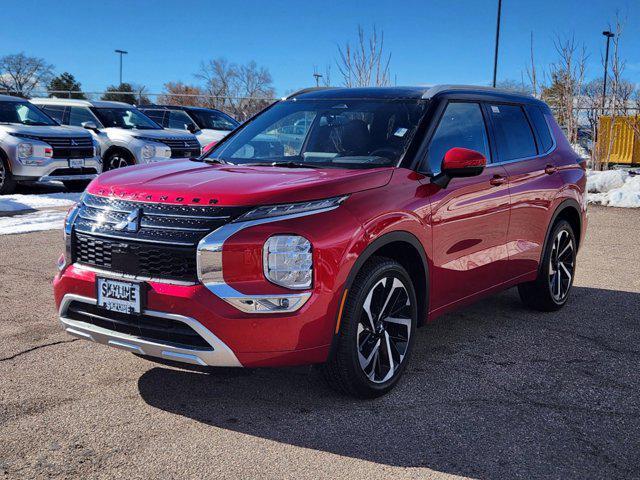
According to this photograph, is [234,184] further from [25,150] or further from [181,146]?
[181,146]

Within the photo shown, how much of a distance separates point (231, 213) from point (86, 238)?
0.89 metres

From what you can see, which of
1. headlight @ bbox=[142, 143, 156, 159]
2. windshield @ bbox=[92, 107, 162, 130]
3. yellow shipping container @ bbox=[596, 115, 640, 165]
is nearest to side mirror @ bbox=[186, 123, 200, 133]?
windshield @ bbox=[92, 107, 162, 130]

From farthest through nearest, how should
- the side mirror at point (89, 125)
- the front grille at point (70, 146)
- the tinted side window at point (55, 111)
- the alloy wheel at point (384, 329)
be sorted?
the tinted side window at point (55, 111)
the side mirror at point (89, 125)
the front grille at point (70, 146)
the alloy wheel at point (384, 329)

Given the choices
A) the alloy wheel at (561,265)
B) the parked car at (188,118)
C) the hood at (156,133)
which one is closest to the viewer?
the alloy wheel at (561,265)

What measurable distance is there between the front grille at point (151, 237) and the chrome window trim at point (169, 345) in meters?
0.20

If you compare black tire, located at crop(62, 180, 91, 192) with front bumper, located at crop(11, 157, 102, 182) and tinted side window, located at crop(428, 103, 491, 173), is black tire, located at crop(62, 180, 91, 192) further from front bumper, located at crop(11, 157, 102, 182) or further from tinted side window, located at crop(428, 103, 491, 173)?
tinted side window, located at crop(428, 103, 491, 173)

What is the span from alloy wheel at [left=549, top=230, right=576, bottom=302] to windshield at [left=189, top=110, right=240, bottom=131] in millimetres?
12967

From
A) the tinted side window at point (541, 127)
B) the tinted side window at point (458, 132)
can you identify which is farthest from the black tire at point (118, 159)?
the tinted side window at point (458, 132)

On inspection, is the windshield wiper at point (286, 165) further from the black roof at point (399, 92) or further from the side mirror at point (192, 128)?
the side mirror at point (192, 128)

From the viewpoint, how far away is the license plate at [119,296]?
3676 millimetres

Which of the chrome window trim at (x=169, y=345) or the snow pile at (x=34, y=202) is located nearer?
the chrome window trim at (x=169, y=345)

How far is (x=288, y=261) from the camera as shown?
3584 millimetres

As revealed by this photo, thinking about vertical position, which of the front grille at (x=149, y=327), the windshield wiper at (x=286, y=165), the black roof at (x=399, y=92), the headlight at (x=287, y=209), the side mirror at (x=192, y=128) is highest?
the side mirror at (x=192, y=128)

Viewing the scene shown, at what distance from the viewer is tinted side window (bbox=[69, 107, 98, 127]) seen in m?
16.2
